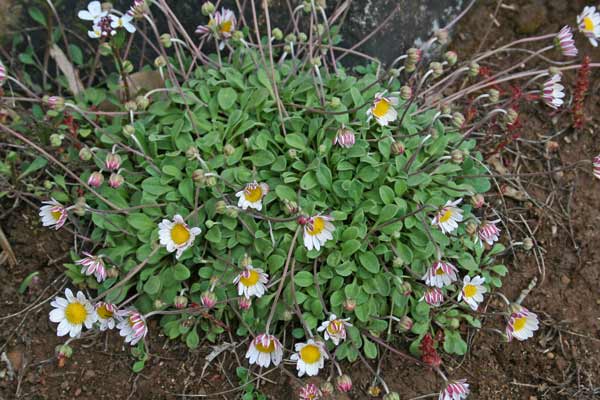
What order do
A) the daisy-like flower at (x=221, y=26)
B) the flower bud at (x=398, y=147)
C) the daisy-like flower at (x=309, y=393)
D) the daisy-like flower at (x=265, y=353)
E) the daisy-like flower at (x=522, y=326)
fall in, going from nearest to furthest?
the daisy-like flower at (x=309, y=393) → the daisy-like flower at (x=265, y=353) → the daisy-like flower at (x=522, y=326) → the flower bud at (x=398, y=147) → the daisy-like flower at (x=221, y=26)

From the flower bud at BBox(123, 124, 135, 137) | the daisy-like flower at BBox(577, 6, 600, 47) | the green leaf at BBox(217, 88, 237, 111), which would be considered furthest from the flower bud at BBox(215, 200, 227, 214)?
the daisy-like flower at BBox(577, 6, 600, 47)

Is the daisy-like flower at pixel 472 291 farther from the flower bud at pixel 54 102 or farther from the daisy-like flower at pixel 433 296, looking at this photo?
the flower bud at pixel 54 102

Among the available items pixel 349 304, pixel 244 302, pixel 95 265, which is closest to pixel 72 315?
pixel 95 265

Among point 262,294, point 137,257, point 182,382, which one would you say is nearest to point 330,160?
point 262,294

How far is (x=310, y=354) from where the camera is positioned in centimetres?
246

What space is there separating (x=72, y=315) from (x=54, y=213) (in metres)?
0.41

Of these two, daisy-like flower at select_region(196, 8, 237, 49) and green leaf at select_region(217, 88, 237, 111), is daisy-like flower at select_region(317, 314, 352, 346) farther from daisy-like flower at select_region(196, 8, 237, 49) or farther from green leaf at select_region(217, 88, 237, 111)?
daisy-like flower at select_region(196, 8, 237, 49)

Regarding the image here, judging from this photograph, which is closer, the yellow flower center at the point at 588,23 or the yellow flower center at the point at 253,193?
the yellow flower center at the point at 253,193

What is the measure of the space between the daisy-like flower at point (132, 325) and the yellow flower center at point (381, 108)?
1.27 m

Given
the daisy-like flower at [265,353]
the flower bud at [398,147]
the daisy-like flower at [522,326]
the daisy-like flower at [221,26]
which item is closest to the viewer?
the daisy-like flower at [265,353]

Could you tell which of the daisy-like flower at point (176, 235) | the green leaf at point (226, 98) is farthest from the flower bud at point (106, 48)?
the daisy-like flower at point (176, 235)

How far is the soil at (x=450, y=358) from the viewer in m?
2.69

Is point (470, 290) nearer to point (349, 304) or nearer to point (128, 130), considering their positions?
point (349, 304)

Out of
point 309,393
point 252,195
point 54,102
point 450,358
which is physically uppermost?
point 54,102
